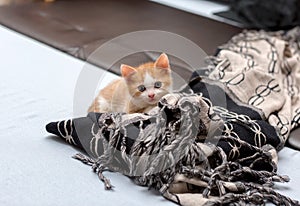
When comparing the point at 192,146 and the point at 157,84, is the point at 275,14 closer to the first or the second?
the point at 157,84

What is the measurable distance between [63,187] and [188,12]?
1597 mm

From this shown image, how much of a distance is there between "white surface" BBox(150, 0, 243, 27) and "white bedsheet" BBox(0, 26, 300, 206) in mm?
920

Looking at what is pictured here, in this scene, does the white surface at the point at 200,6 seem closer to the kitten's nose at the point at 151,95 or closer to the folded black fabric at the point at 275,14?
the folded black fabric at the point at 275,14

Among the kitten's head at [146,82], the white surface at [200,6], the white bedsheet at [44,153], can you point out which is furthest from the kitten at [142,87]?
the white surface at [200,6]

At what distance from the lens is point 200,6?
109 inches

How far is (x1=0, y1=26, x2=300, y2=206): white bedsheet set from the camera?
114 cm

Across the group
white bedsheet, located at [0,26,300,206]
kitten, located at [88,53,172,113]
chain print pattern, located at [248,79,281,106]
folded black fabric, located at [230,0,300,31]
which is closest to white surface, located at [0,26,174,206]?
white bedsheet, located at [0,26,300,206]

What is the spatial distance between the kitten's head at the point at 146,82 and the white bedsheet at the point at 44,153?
0.19 metres

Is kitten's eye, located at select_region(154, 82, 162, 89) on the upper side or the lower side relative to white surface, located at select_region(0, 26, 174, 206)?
upper

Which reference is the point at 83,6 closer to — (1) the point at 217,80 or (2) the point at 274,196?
(1) the point at 217,80

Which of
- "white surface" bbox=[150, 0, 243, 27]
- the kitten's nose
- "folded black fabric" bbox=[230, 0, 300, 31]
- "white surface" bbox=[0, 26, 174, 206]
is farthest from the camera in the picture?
"white surface" bbox=[150, 0, 243, 27]

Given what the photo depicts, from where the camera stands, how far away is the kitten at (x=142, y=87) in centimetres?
130

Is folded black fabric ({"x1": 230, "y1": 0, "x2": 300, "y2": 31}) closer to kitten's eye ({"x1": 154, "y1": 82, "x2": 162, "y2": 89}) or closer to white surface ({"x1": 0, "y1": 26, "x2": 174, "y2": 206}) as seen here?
white surface ({"x1": 0, "y1": 26, "x2": 174, "y2": 206})

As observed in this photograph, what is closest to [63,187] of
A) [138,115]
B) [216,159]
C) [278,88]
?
[138,115]
